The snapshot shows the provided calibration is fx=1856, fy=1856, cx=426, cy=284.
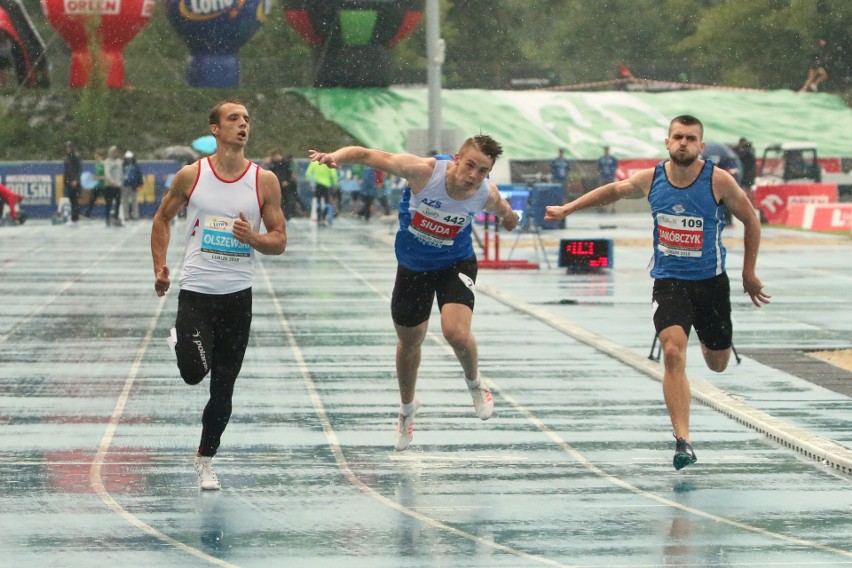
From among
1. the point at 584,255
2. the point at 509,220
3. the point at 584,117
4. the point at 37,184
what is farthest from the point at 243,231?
the point at 584,117

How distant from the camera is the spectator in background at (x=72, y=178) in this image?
4347cm

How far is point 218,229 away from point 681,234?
262 cm

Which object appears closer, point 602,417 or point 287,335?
point 602,417

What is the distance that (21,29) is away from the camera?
60688 millimetres

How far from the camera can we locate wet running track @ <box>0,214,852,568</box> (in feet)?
27.0

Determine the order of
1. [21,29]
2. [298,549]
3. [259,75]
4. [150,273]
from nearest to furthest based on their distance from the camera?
[298,549] → [150,273] → [21,29] → [259,75]

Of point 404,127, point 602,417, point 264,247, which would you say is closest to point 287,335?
point 602,417

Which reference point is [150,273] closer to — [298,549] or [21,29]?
[298,549]

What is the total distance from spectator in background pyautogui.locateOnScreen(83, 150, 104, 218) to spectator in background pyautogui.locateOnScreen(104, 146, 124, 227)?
1.23 m

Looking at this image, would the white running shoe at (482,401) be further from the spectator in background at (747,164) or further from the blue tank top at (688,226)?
the spectator in background at (747,164)

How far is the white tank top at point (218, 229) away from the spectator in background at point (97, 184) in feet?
121

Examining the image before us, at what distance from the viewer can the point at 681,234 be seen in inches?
404

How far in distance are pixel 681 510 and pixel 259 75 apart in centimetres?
7190

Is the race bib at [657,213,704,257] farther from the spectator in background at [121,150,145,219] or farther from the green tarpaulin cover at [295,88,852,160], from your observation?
the green tarpaulin cover at [295,88,852,160]
